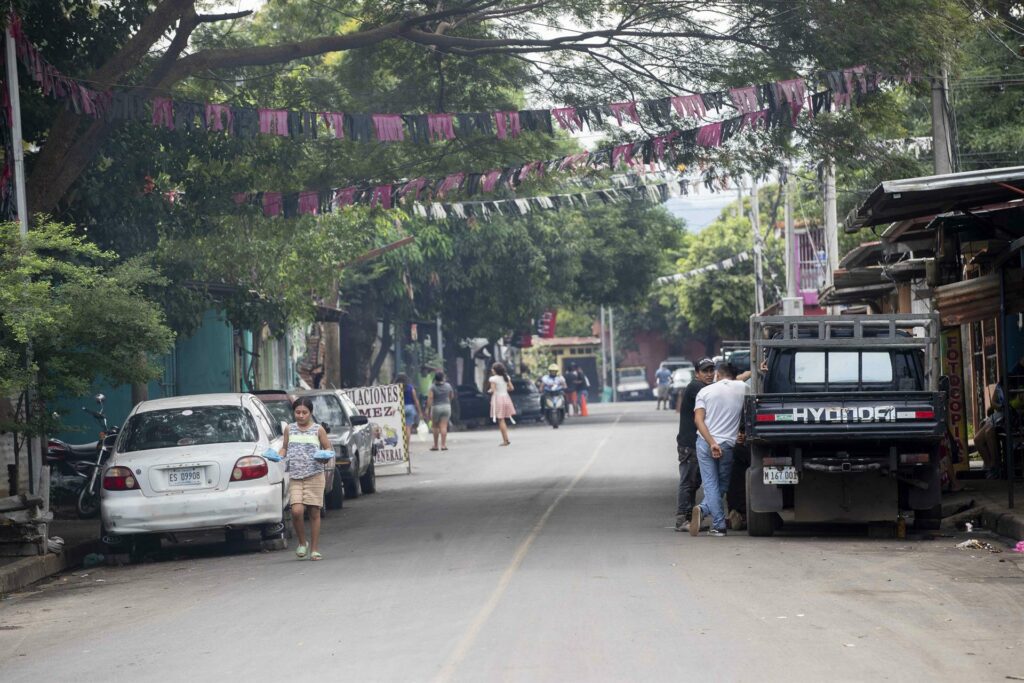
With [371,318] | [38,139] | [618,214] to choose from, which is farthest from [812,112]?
[618,214]

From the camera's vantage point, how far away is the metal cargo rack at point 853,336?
1480 cm

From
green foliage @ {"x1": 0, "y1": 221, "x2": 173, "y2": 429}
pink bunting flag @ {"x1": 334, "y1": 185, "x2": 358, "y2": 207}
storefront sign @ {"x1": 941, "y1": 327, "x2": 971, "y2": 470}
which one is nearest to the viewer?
green foliage @ {"x1": 0, "y1": 221, "x2": 173, "y2": 429}

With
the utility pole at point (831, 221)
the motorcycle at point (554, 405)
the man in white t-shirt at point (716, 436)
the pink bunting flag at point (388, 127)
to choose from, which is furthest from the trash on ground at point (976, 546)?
the motorcycle at point (554, 405)

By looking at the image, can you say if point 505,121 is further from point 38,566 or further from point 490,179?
point 38,566

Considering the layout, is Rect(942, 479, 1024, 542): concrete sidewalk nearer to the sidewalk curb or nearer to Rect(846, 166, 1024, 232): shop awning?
Rect(846, 166, 1024, 232): shop awning

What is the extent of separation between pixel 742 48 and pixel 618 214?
34022mm

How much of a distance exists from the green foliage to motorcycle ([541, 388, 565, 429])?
88.7 ft

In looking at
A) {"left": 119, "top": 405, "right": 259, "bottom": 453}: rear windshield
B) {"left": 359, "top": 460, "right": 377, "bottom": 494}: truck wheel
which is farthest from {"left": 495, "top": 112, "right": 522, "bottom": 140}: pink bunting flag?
{"left": 359, "top": 460, "right": 377, "bottom": 494}: truck wheel

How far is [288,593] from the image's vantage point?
1125 centimetres

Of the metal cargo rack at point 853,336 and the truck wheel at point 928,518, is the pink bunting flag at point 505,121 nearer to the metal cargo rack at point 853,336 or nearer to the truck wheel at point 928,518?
the metal cargo rack at point 853,336

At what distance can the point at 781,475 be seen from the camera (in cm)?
1378

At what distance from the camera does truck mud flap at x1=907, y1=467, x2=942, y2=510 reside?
1394 cm

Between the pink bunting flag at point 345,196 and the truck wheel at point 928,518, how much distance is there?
10930mm

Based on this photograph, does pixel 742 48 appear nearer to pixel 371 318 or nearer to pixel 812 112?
pixel 812 112
